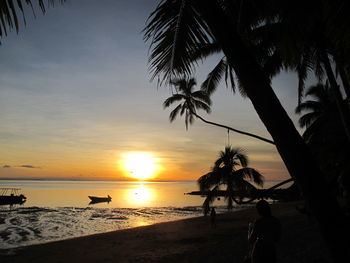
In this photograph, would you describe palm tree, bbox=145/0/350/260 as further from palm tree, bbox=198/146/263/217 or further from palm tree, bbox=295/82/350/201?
palm tree, bbox=198/146/263/217

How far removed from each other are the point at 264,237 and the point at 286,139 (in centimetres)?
307

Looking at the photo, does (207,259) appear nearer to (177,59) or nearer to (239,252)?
(239,252)

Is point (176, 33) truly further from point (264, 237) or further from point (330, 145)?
point (330, 145)

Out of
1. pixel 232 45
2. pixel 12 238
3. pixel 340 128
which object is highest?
pixel 340 128

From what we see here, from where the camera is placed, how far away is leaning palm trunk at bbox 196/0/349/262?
1.54 metres

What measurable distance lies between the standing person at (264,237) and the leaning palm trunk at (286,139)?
2788 millimetres

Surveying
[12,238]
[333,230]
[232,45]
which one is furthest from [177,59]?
[12,238]

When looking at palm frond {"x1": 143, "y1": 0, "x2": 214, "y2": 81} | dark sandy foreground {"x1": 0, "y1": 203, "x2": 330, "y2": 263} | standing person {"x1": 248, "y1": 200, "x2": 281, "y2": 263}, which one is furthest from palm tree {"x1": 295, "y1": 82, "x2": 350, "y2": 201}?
palm frond {"x1": 143, "y1": 0, "x2": 214, "y2": 81}

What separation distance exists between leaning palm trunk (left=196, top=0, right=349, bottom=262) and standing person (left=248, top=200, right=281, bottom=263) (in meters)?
2.79

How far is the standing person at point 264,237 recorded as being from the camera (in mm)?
4191

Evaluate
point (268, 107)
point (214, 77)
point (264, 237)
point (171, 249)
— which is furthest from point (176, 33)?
point (171, 249)

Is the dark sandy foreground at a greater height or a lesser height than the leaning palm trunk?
lesser

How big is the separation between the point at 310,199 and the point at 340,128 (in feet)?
47.5

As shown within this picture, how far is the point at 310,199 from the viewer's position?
5.30ft
